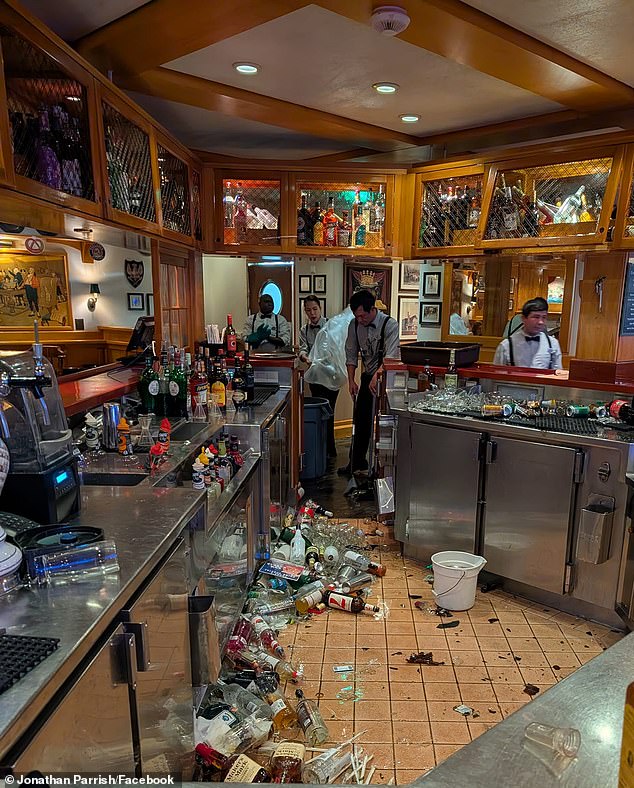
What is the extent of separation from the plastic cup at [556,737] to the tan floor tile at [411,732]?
1.54m

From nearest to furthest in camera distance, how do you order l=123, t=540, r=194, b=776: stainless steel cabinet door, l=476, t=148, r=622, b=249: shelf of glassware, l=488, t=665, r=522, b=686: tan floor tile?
l=123, t=540, r=194, b=776: stainless steel cabinet door
l=488, t=665, r=522, b=686: tan floor tile
l=476, t=148, r=622, b=249: shelf of glassware

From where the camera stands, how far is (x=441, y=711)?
7.67ft

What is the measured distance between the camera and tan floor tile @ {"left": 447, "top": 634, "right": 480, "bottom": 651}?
109 inches

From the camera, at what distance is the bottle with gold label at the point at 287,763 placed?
6.22 ft

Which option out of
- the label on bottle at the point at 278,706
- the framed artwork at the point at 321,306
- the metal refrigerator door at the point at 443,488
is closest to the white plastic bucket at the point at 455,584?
the metal refrigerator door at the point at 443,488

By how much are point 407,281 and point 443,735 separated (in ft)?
17.4

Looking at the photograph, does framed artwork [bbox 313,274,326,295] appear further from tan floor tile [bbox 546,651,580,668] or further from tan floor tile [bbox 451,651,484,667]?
tan floor tile [bbox 546,651,580,668]

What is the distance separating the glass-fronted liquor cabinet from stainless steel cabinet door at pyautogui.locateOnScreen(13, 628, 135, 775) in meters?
6.13

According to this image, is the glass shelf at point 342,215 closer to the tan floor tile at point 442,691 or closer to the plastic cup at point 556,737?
the tan floor tile at point 442,691

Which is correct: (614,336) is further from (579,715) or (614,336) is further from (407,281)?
(579,715)

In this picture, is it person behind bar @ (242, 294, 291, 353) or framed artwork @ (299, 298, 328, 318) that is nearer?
person behind bar @ (242, 294, 291, 353)

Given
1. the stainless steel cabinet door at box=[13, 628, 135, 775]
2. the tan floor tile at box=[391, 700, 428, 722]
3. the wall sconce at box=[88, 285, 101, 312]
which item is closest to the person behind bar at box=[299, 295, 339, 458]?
the wall sconce at box=[88, 285, 101, 312]

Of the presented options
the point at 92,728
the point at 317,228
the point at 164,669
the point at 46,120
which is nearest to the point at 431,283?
the point at 317,228

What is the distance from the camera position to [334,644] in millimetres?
2805
